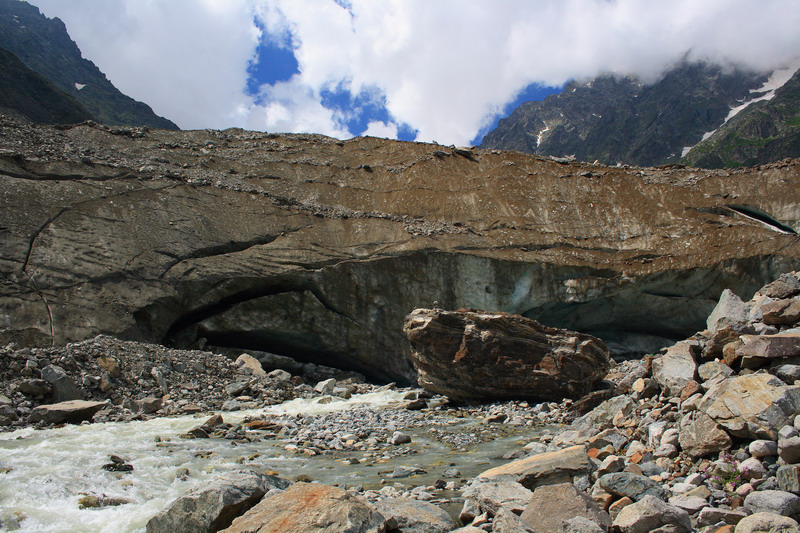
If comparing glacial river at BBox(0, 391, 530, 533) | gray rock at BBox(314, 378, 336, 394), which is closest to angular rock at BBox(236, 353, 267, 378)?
gray rock at BBox(314, 378, 336, 394)

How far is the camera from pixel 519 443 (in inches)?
→ 334

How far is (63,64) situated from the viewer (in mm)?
95312

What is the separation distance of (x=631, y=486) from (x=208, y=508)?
386cm

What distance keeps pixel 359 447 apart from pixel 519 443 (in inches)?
111

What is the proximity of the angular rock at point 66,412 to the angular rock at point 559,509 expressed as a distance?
29.4ft

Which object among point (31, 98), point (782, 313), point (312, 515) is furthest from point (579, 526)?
point (31, 98)

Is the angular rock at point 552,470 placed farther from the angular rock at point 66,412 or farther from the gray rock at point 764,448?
the angular rock at point 66,412

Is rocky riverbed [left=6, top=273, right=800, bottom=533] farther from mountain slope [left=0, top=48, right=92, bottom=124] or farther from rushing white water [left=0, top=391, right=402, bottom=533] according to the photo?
mountain slope [left=0, top=48, right=92, bottom=124]

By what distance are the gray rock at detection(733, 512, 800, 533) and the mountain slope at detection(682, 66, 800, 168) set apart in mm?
103600

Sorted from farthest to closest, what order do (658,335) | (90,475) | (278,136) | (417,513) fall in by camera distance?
1. (278,136)
2. (658,335)
3. (90,475)
4. (417,513)

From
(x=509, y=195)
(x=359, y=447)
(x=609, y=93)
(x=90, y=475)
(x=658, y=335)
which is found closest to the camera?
(x=90, y=475)

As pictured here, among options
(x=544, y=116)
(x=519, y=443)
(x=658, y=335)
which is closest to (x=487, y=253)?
(x=658, y=335)

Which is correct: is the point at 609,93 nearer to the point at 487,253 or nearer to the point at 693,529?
the point at 487,253

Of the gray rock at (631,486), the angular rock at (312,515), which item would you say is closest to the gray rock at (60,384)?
the angular rock at (312,515)
